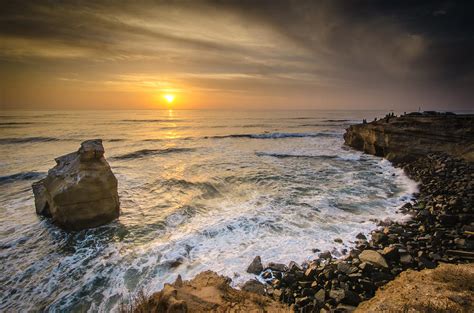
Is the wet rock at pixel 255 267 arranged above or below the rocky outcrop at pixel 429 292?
below

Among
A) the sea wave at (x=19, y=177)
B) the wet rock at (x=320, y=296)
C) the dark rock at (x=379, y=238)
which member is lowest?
the sea wave at (x=19, y=177)

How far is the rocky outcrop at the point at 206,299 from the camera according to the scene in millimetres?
4176

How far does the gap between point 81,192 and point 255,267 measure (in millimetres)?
7393

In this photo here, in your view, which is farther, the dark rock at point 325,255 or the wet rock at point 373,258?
the dark rock at point 325,255

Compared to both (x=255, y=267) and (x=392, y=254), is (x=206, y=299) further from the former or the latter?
(x=392, y=254)

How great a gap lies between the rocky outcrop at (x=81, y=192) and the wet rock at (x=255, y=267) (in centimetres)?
682

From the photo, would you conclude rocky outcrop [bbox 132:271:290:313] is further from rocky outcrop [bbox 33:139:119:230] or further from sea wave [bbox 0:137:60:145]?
sea wave [bbox 0:137:60:145]

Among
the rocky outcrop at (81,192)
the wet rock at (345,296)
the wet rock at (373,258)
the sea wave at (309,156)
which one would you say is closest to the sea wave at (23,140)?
the rocky outcrop at (81,192)

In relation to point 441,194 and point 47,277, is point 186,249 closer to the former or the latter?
point 47,277

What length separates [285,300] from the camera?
5.41 m

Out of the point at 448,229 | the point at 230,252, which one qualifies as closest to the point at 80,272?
the point at 230,252

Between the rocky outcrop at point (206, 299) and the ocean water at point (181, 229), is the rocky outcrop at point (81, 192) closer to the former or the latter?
the ocean water at point (181, 229)

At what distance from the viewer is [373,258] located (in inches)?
252

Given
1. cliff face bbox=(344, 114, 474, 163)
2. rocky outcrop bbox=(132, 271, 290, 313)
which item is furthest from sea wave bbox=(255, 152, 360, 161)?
rocky outcrop bbox=(132, 271, 290, 313)
